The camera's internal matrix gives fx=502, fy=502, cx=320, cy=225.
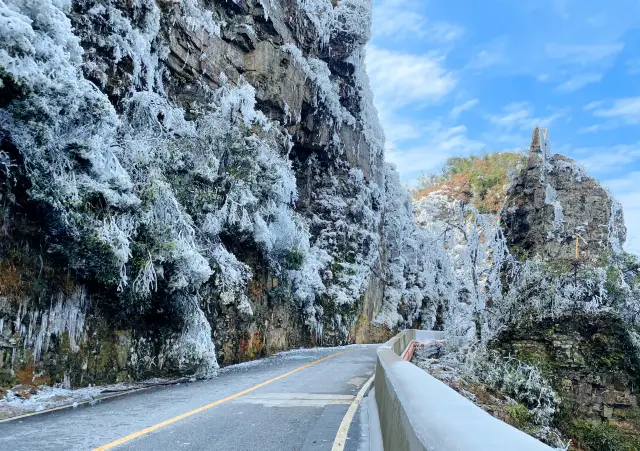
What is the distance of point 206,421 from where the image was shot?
25.3 ft

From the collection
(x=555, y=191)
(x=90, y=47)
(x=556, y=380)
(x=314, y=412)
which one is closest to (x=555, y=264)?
(x=556, y=380)

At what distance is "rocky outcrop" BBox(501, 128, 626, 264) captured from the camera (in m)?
26.3

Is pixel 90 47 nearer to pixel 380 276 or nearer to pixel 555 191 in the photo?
pixel 555 191

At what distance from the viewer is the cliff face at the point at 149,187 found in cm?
992

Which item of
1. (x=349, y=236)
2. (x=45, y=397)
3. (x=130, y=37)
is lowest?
(x=45, y=397)

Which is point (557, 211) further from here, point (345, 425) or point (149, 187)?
point (345, 425)

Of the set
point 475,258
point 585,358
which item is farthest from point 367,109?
point 585,358

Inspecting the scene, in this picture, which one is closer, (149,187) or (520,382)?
(149,187)

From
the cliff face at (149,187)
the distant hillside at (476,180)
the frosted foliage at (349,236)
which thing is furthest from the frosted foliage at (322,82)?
the distant hillside at (476,180)

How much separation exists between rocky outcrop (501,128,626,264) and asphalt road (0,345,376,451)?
18.8 meters

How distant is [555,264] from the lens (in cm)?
2238

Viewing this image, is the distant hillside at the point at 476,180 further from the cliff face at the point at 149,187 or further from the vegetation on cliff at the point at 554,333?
the cliff face at the point at 149,187

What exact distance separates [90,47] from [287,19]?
1611 cm

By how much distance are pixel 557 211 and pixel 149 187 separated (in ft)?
74.3
